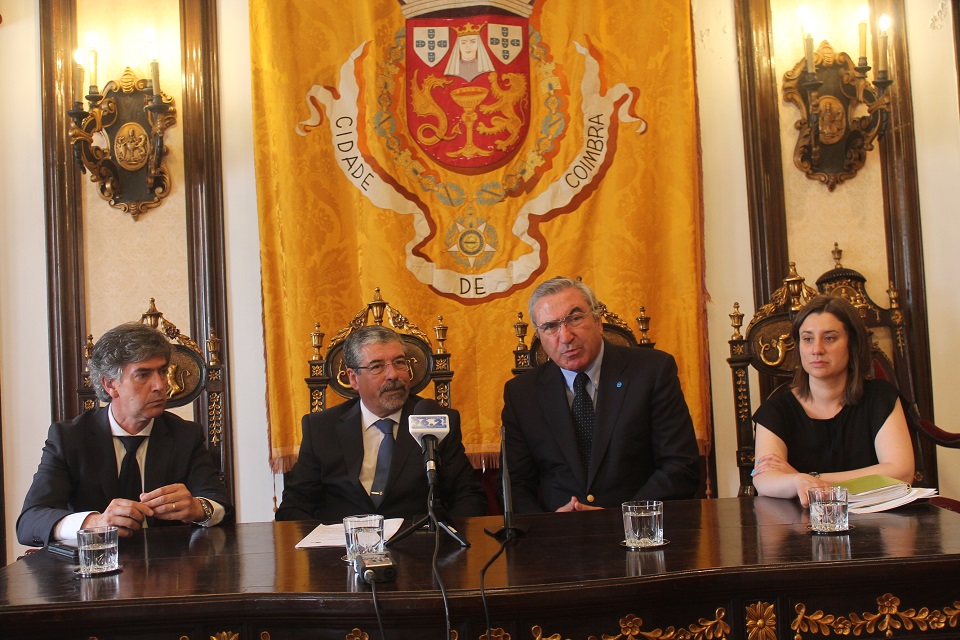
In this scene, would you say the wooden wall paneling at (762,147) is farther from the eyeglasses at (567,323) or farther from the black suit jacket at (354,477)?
the black suit jacket at (354,477)

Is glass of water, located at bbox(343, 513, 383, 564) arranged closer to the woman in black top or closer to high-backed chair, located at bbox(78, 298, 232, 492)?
the woman in black top

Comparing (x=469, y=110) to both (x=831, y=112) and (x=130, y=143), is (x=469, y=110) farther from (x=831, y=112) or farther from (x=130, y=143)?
(x=831, y=112)

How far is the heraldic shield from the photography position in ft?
14.0

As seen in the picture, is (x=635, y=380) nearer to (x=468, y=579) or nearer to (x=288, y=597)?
(x=468, y=579)

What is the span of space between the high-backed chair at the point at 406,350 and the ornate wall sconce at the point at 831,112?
1.93 meters

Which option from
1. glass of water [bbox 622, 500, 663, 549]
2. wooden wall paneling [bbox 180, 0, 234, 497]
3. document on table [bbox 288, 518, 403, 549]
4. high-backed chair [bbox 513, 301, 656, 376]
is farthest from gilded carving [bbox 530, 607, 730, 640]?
wooden wall paneling [bbox 180, 0, 234, 497]

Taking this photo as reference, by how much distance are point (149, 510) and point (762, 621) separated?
1.62m

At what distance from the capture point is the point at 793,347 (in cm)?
374

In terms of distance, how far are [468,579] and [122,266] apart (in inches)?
118

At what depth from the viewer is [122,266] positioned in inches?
167

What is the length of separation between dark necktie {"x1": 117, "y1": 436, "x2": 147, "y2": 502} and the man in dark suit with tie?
1.20 meters

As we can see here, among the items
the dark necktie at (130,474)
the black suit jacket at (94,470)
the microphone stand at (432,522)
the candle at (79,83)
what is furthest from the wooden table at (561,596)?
the candle at (79,83)

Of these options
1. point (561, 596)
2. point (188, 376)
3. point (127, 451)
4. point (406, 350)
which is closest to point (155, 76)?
point (188, 376)

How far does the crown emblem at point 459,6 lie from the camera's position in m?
4.25
